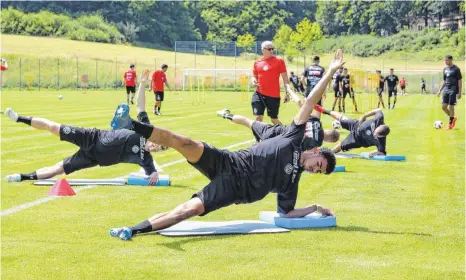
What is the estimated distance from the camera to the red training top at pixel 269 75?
59.8 feet

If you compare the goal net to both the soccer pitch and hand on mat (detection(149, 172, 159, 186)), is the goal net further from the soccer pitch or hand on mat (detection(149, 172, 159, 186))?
hand on mat (detection(149, 172, 159, 186))

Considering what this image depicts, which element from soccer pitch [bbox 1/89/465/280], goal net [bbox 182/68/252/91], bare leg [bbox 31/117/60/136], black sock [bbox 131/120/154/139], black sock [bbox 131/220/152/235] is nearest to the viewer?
soccer pitch [bbox 1/89/465/280]

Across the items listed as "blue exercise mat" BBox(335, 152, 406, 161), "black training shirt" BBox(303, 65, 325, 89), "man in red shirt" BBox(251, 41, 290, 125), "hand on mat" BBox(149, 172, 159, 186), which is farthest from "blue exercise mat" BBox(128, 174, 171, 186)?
"black training shirt" BBox(303, 65, 325, 89)

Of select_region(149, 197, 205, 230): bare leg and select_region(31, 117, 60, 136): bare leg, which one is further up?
select_region(31, 117, 60, 136): bare leg

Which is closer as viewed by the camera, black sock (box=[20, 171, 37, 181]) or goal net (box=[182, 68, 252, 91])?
black sock (box=[20, 171, 37, 181])

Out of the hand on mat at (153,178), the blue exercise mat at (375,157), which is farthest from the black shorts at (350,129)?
the hand on mat at (153,178)

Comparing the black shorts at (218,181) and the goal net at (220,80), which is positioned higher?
the black shorts at (218,181)

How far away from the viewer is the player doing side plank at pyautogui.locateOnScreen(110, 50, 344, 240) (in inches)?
332

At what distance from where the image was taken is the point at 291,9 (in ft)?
547

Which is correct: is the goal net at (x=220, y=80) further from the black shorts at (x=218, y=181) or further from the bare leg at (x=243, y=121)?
the black shorts at (x=218, y=181)

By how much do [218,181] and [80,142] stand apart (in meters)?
3.72

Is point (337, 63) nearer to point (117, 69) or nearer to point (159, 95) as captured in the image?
point (159, 95)

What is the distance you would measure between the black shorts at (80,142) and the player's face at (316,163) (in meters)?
4.00

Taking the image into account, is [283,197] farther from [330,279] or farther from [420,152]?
[420,152]
